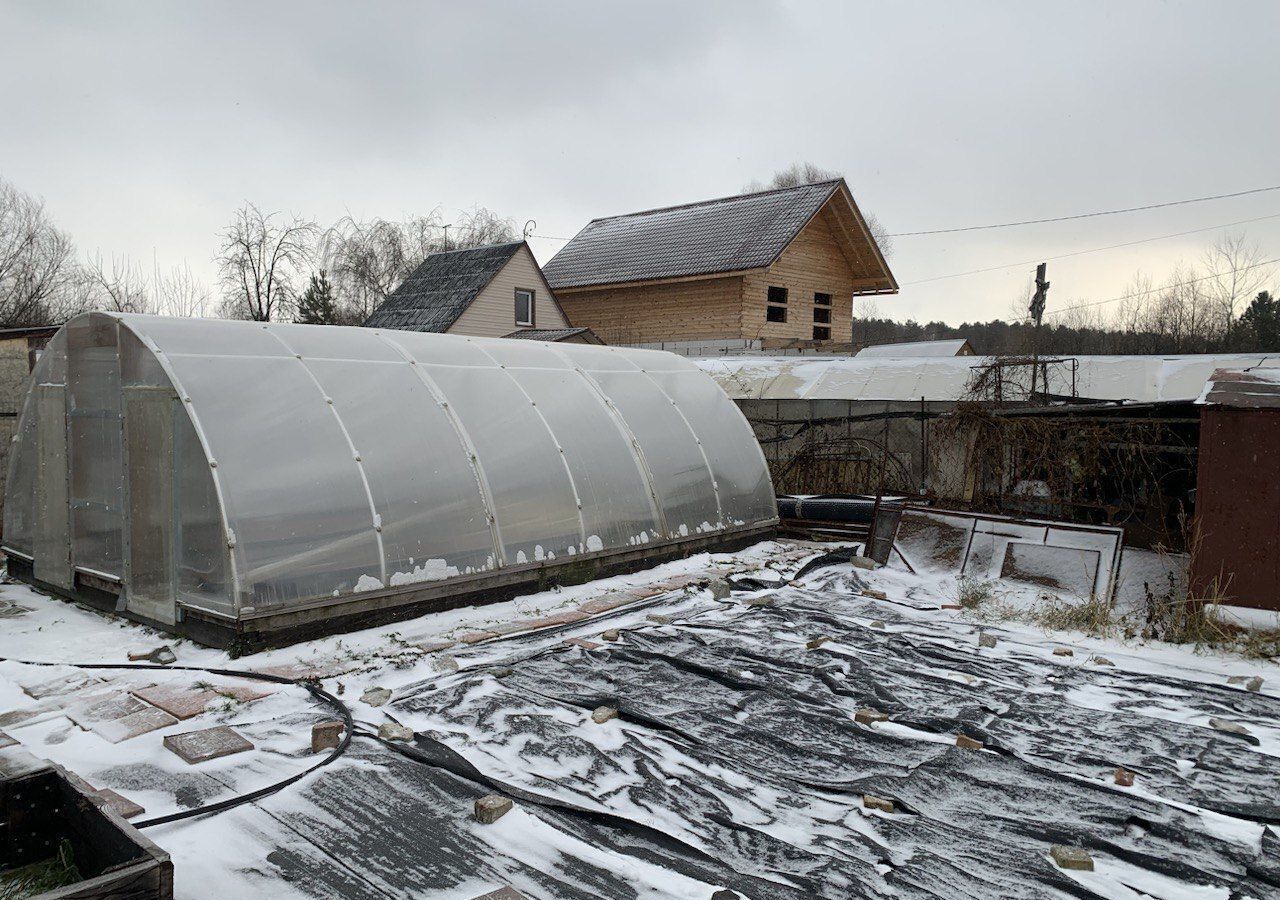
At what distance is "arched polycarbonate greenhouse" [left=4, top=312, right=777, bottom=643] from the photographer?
22.1 ft

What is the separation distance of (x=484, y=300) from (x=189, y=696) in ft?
66.5

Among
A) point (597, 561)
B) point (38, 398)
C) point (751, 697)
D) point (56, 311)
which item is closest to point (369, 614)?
point (597, 561)

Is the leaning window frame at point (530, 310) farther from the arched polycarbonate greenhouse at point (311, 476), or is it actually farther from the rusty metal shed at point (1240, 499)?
the rusty metal shed at point (1240, 499)

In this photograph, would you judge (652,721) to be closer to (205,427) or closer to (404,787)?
(404,787)

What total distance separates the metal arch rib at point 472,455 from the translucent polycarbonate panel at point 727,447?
3638 mm

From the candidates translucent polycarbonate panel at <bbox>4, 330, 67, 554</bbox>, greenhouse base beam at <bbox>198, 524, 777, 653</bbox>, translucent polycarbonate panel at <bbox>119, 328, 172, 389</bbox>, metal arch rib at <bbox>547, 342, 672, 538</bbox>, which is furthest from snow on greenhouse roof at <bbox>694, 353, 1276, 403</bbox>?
translucent polycarbonate panel at <bbox>4, 330, 67, 554</bbox>

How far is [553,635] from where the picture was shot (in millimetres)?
7277

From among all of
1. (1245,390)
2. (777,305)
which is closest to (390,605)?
(1245,390)

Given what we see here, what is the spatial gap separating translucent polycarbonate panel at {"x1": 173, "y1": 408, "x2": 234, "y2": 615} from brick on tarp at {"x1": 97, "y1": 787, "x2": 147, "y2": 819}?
7.37 ft

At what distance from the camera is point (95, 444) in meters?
7.90

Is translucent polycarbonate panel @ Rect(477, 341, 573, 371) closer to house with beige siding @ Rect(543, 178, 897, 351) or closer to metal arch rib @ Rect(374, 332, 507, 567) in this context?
metal arch rib @ Rect(374, 332, 507, 567)

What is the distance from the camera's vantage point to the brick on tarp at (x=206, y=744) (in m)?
4.70

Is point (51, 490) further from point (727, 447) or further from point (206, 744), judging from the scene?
point (727, 447)

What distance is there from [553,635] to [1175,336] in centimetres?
2831
